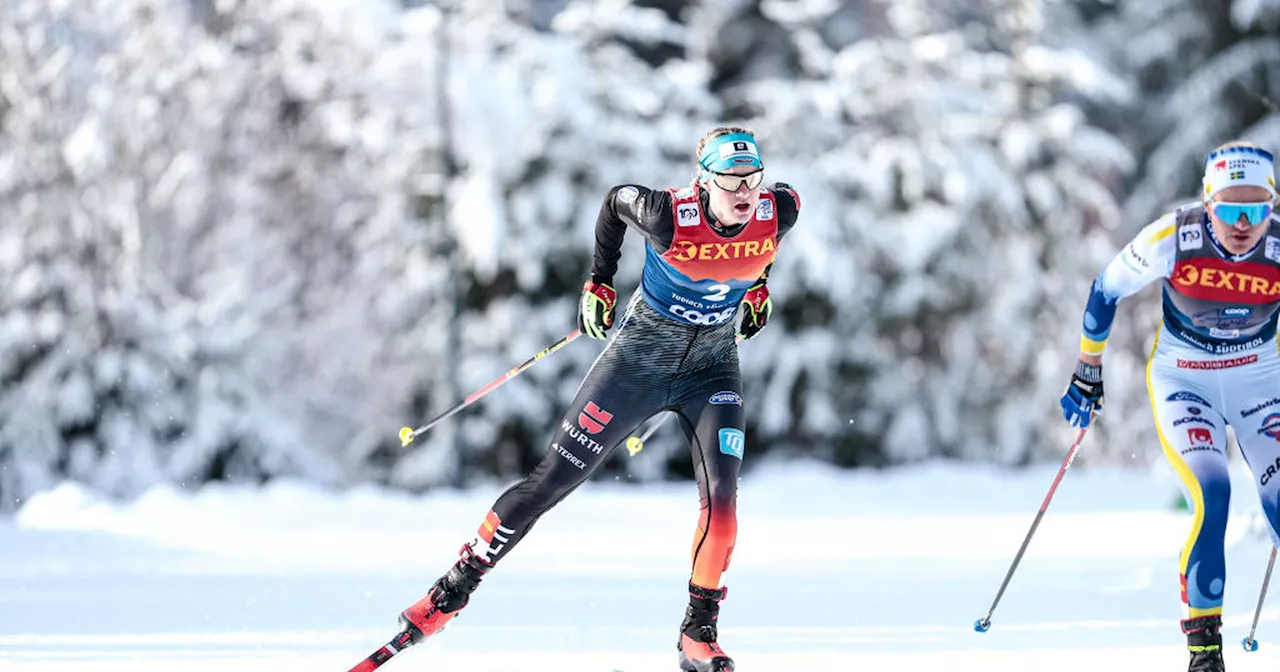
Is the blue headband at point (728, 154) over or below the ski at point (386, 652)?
over

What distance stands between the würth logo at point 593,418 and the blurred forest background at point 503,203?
12733 mm

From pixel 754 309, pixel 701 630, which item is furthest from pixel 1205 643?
pixel 754 309

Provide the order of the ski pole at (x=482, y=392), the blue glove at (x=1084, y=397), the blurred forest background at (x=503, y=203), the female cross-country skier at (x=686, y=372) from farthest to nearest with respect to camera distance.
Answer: the blurred forest background at (x=503, y=203)
the ski pole at (x=482, y=392)
the blue glove at (x=1084, y=397)
the female cross-country skier at (x=686, y=372)

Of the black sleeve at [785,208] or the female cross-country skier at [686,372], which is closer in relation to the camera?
the female cross-country skier at [686,372]

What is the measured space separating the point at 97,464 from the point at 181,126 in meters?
4.77

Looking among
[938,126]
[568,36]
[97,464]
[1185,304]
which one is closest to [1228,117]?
[938,126]

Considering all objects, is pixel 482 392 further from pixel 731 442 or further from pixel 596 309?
pixel 731 442

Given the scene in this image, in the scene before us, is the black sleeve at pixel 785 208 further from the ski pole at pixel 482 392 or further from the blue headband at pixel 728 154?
the ski pole at pixel 482 392

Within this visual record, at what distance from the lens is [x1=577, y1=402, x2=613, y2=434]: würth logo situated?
5.98 m

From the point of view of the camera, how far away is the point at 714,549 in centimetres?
590

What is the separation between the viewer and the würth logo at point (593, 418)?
19.6ft

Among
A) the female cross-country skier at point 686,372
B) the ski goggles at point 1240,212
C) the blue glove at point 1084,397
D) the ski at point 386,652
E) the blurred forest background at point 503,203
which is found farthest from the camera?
the blurred forest background at point 503,203

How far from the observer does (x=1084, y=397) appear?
614 cm

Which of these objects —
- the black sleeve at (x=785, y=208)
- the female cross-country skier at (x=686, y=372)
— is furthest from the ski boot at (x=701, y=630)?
the black sleeve at (x=785, y=208)
